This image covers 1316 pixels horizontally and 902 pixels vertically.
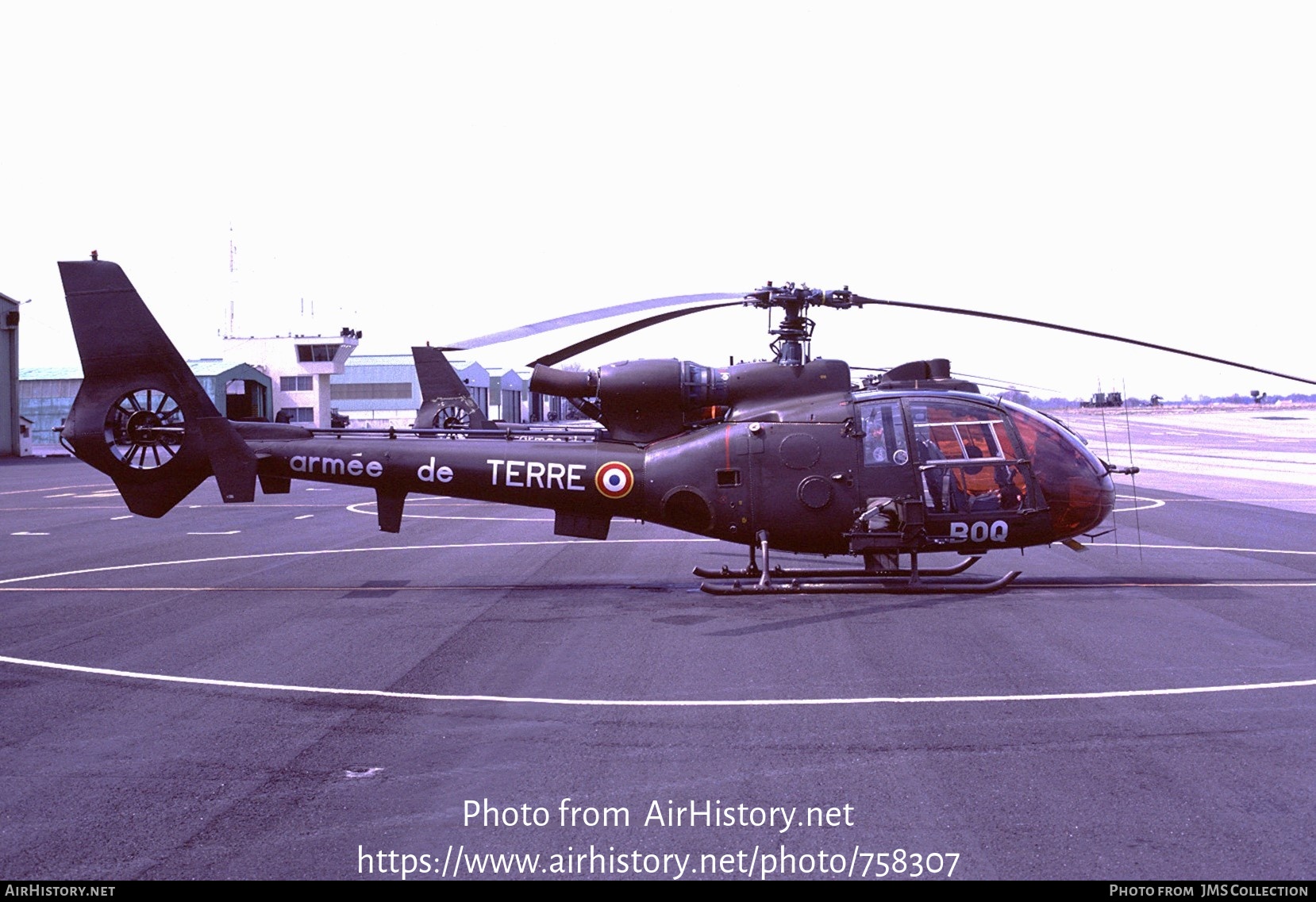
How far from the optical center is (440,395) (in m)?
36.9

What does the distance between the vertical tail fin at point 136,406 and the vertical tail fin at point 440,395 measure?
62.1 feet

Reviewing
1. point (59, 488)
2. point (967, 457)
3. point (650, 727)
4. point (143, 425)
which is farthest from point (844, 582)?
point (59, 488)

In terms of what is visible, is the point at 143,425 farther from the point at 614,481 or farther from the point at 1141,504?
the point at 1141,504

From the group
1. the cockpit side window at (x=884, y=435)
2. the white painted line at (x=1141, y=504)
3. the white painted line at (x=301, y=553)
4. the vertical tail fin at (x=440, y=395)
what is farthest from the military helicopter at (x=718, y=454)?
the vertical tail fin at (x=440, y=395)

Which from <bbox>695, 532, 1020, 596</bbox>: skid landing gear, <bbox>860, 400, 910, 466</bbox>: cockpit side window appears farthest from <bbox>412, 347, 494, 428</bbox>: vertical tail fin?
<bbox>860, 400, 910, 466</bbox>: cockpit side window

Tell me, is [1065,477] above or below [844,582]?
above

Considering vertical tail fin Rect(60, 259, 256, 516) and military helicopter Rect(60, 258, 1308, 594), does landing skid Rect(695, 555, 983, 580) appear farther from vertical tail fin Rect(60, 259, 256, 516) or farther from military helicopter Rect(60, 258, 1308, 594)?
vertical tail fin Rect(60, 259, 256, 516)

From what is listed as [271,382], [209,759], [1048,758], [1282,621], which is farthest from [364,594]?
[271,382]

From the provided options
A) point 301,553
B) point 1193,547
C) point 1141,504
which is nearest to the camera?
point 1193,547

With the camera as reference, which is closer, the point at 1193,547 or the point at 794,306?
the point at 794,306

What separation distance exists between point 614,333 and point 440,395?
935 inches

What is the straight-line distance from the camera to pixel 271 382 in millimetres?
93375

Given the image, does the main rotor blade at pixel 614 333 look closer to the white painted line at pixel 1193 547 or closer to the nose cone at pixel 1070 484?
the nose cone at pixel 1070 484

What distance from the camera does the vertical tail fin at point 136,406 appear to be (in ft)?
52.0
